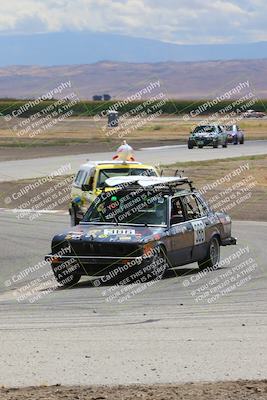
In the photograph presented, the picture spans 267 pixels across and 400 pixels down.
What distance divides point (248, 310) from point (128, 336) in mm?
2501

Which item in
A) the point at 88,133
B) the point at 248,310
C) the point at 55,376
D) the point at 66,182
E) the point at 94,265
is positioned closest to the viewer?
the point at 55,376

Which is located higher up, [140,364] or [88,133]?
[140,364]

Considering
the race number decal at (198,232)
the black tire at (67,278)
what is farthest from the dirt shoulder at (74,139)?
the black tire at (67,278)

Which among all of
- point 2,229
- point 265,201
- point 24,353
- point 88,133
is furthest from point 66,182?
point 88,133

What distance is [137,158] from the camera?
1944 inches

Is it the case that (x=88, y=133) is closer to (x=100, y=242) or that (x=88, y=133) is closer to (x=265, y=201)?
(x=265, y=201)

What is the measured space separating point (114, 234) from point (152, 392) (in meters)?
8.22

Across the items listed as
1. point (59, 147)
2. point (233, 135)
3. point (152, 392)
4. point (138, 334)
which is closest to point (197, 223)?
point (138, 334)

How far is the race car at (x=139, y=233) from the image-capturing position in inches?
597

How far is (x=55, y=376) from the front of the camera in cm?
784

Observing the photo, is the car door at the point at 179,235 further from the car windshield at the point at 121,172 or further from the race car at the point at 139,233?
the car windshield at the point at 121,172

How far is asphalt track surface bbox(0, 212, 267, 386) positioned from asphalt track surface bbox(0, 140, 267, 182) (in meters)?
26.7

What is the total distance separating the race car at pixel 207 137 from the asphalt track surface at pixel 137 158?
0.57m

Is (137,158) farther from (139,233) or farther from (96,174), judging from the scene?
(139,233)
